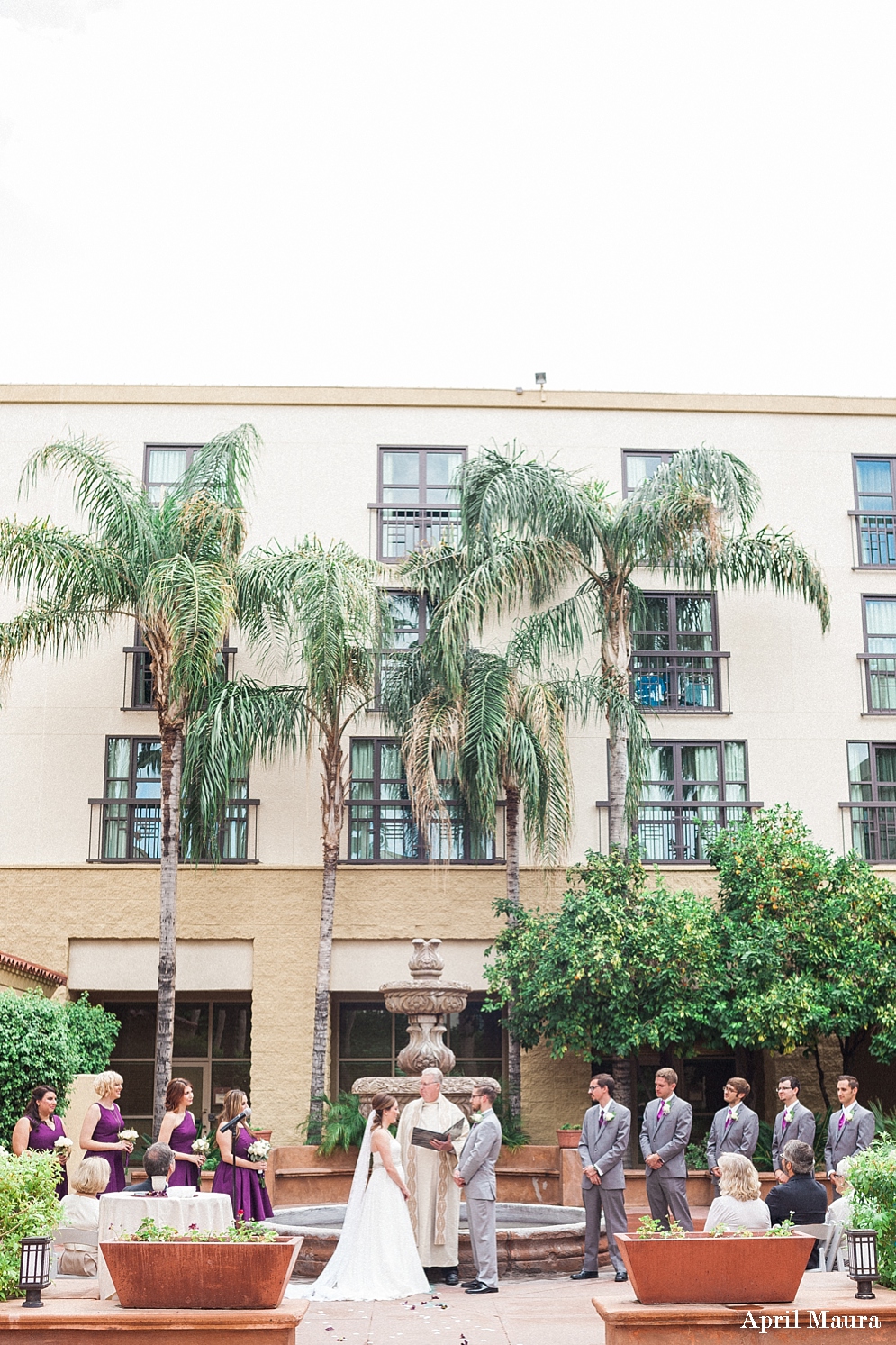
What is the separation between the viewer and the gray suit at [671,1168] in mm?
11508

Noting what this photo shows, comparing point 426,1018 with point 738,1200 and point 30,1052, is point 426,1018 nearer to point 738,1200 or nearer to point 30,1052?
point 30,1052

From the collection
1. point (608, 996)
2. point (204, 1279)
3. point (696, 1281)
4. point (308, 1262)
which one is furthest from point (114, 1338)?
point (608, 996)

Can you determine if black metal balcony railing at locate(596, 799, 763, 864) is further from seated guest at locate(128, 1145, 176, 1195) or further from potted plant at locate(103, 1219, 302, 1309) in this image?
potted plant at locate(103, 1219, 302, 1309)

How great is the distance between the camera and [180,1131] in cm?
1127

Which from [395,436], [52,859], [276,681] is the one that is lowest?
[52,859]

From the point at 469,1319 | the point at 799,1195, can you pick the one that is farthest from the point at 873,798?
the point at 469,1319

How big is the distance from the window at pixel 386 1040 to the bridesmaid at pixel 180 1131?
1138 cm

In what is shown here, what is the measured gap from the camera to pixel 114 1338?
7184 millimetres

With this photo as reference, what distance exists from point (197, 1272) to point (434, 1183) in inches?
173

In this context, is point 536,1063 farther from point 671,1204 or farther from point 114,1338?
point 114,1338

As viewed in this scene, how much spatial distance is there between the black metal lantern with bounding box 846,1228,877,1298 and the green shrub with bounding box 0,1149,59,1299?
14.3ft

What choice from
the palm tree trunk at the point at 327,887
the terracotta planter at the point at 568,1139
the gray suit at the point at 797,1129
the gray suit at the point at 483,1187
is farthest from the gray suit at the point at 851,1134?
the palm tree trunk at the point at 327,887

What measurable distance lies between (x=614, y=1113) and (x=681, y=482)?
10784mm

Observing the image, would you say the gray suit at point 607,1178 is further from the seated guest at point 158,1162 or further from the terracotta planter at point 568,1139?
the terracotta planter at point 568,1139
